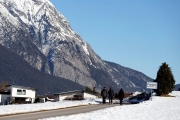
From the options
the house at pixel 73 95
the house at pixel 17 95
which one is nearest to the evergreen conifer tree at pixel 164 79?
the house at pixel 73 95

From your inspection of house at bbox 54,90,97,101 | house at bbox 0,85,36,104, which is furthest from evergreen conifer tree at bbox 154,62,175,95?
house at bbox 0,85,36,104

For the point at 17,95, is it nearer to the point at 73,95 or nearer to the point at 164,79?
the point at 73,95

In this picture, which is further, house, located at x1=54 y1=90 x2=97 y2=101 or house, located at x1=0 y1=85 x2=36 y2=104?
house, located at x1=0 y1=85 x2=36 y2=104

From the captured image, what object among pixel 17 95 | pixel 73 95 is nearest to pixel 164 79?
pixel 73 95

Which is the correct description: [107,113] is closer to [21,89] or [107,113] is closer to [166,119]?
[166,119]

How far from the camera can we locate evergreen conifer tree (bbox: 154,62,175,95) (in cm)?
7112

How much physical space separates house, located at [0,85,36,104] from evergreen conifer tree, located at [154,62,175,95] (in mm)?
→ 66808

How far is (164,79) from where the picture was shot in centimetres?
7175

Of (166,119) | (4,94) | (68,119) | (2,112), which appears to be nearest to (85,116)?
(68,119)

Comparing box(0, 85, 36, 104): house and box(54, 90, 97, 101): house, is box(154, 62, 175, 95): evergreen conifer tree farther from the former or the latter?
box(0, 85, 36, 104): house

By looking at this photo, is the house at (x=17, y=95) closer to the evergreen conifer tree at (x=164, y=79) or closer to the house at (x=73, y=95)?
the house at (x=73, y=95)

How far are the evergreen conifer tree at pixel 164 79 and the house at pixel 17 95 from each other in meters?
66.8

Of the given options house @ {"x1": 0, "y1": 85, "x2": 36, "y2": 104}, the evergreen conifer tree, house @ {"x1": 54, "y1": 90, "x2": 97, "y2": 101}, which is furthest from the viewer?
house @ {"x1": 0, "y1": 85, "x2": 36, "y2": 104}

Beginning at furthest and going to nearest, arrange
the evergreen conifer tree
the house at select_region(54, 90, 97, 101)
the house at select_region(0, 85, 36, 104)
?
the house at select_region(0, 85, 36, 104), the house at select_region(54, 90, 97, 101), the evergreen conifer tree
